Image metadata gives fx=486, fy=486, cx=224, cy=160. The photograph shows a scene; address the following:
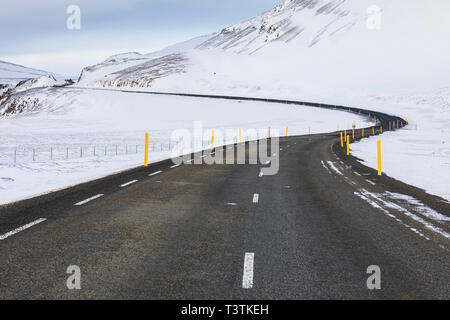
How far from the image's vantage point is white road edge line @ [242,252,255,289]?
5340 mm

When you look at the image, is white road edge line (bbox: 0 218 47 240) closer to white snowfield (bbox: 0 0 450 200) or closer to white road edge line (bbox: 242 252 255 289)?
white road edge line (bbox: 242 252 255 289)

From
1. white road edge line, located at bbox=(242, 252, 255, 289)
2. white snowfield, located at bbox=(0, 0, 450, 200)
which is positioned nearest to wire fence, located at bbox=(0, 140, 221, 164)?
white snowfield, located at bbox=(0, 0, 450, 200)

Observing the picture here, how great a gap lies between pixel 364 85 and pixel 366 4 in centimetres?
9613

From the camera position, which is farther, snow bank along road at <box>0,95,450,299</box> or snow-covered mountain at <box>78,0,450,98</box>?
snow-covered mountain at <box>78,0,450,98</box>

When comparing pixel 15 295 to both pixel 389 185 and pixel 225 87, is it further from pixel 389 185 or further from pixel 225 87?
pixel 225 87

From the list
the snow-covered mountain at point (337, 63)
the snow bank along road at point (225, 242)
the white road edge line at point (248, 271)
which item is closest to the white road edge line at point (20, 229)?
the snow bank along road at point (225, 242)

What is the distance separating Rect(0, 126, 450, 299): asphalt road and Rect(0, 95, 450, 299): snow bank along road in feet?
0.06

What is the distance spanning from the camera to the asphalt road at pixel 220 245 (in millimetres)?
5250

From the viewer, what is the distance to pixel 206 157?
78.0ft

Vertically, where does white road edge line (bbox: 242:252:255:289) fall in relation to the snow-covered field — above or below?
below

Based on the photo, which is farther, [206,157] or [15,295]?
[206,157]

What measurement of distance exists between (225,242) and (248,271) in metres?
1.44

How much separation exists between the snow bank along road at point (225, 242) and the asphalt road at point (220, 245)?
0.02m
